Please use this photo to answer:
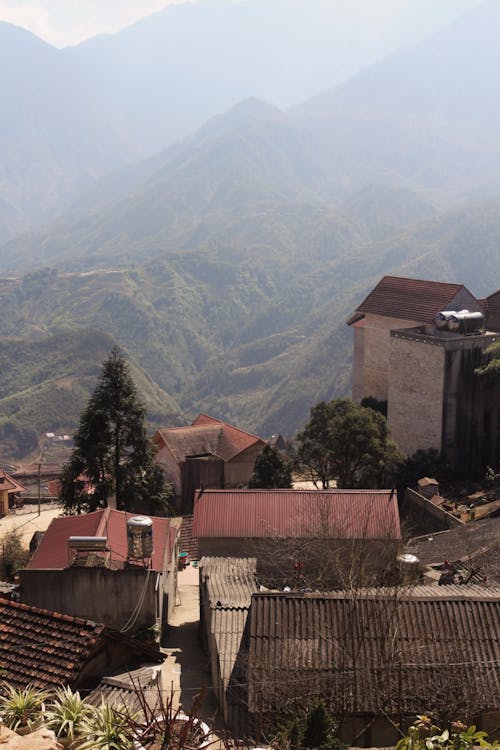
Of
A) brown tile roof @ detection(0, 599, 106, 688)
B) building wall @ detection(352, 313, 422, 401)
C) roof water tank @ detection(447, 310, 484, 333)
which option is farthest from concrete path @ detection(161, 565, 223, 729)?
building wall @ detection(352, 313, 422, 401)

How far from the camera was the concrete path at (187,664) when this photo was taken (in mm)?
15289

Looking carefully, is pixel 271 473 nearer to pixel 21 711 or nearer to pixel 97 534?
pixel 97 534

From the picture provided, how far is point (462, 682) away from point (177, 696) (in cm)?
505

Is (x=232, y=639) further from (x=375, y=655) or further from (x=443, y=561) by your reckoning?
(x=443, y=561)

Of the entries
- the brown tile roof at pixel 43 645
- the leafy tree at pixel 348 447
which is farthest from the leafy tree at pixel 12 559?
the leafy tree at pixel 348 447

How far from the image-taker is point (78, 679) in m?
13.6

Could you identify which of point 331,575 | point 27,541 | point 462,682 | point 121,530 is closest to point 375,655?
point 462,682

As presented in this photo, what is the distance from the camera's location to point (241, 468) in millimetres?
44000

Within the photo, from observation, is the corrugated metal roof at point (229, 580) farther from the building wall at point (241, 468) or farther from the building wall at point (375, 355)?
the building wall at point (375, 355)

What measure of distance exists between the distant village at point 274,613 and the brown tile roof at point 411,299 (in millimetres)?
11027

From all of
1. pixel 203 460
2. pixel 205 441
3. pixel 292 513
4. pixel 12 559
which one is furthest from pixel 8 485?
pixel 292 513

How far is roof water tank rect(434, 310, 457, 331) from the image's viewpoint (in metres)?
44.2

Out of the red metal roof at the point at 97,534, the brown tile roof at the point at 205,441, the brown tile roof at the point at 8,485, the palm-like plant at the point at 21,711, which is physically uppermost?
the palm-like plant at the point at 21,711

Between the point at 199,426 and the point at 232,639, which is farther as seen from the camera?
the point at 199,426
